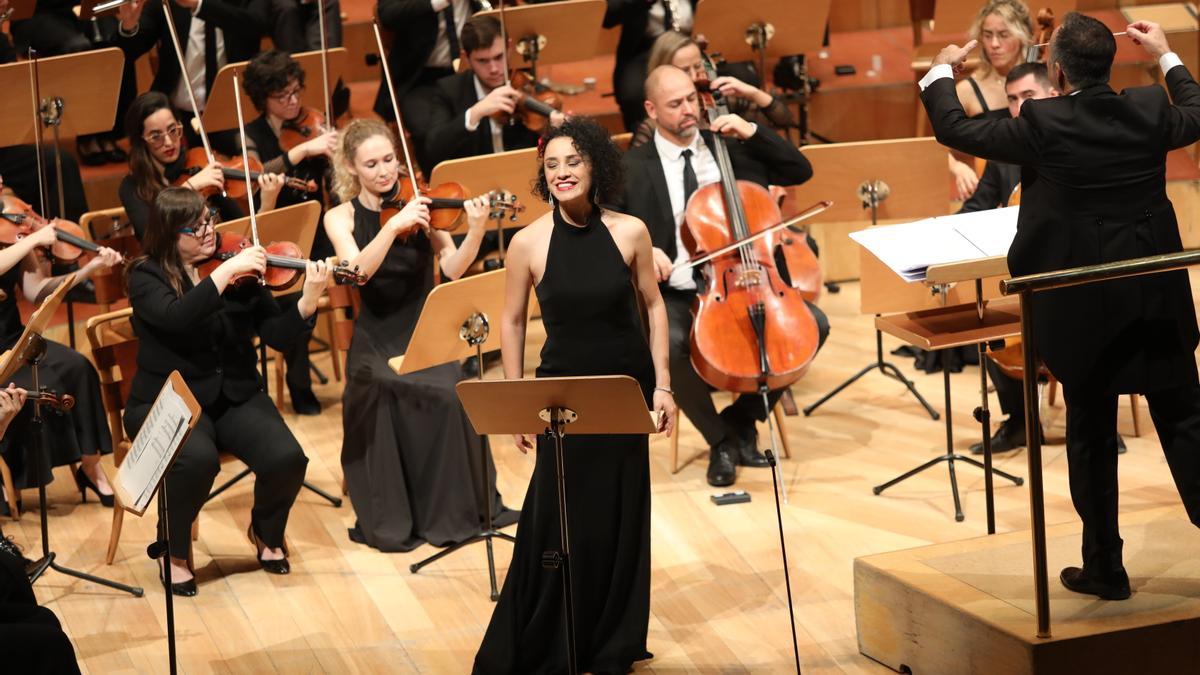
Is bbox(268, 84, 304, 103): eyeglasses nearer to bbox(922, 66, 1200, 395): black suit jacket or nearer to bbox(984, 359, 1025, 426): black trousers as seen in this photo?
bbox(984, 359, 1025, 426): black trousers

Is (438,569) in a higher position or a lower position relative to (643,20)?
lower

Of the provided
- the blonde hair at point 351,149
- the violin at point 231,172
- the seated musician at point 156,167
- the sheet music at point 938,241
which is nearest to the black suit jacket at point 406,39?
the violin at point 231,172

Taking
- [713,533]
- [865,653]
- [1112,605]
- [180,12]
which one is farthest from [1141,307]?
[180,12]

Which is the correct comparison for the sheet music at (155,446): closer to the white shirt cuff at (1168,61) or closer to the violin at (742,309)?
the violin at (742,309)

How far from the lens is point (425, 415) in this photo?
13.8 feet

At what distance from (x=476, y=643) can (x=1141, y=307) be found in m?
1.75

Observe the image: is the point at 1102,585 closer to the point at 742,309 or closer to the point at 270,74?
the point at 742,309

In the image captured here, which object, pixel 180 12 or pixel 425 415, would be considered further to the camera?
pixel 180 12

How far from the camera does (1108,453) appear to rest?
115 inches

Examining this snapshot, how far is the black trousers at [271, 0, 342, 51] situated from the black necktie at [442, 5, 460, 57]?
489mm

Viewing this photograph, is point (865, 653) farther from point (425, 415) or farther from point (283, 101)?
point (283, 101)

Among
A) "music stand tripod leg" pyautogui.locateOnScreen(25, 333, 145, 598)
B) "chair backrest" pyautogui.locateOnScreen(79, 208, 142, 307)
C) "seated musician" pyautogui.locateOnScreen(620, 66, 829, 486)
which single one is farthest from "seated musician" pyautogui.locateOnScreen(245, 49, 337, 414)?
"music stand tripod leg" pyautogui.locateOnScreen(25, 333, 145, 598)

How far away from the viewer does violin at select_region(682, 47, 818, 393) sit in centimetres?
423

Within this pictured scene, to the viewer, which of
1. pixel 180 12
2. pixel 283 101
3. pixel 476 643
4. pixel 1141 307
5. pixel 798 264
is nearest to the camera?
pixel 1141 307
